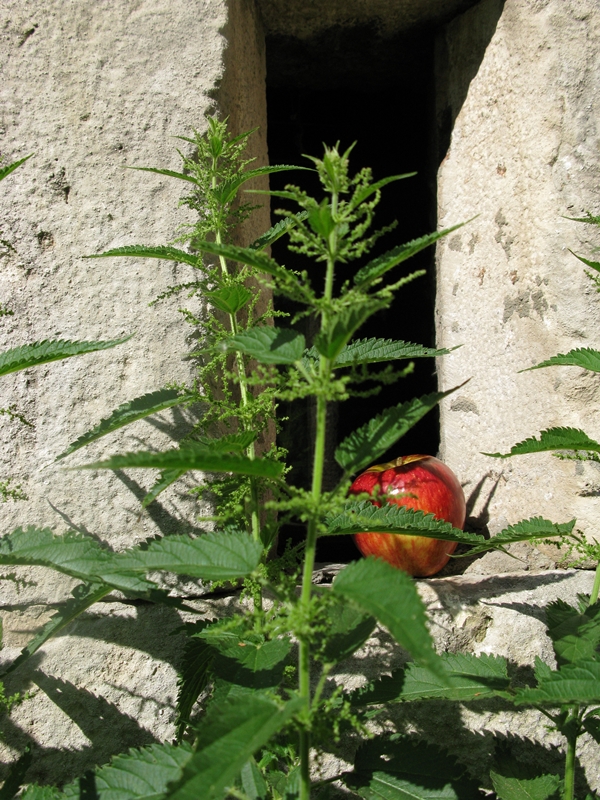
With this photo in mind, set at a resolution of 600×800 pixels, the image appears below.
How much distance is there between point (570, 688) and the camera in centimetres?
110

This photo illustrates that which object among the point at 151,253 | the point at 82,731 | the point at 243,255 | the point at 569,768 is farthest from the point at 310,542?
the point at 82,731

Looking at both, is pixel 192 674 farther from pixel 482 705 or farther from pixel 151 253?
pixel 151 253

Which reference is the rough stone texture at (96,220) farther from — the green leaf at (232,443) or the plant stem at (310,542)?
the plant stem at (310,542)

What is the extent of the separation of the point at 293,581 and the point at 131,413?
1.63 ft

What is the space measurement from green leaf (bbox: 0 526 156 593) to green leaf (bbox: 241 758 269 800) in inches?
14.0

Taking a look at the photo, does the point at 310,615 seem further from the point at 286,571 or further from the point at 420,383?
the point at 420,383

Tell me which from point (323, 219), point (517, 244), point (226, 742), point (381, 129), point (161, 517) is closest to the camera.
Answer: point (226, 742)

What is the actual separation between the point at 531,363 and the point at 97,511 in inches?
52.3

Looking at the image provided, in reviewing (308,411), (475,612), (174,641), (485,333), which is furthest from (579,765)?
(308,411)

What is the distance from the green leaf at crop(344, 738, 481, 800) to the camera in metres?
1.15

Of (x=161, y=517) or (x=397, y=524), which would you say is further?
(x=161, y=517)

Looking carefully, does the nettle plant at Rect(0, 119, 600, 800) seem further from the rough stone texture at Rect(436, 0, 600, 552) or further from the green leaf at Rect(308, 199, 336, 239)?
the rough stone texture at Rect(436, 0, 600, 552)

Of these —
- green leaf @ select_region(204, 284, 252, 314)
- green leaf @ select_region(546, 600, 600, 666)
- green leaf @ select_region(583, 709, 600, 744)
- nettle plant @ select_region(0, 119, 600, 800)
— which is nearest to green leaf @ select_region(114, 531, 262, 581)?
nettle plant @ select_region(0, 119, 600, 800)

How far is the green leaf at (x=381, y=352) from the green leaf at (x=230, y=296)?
0.23 m
